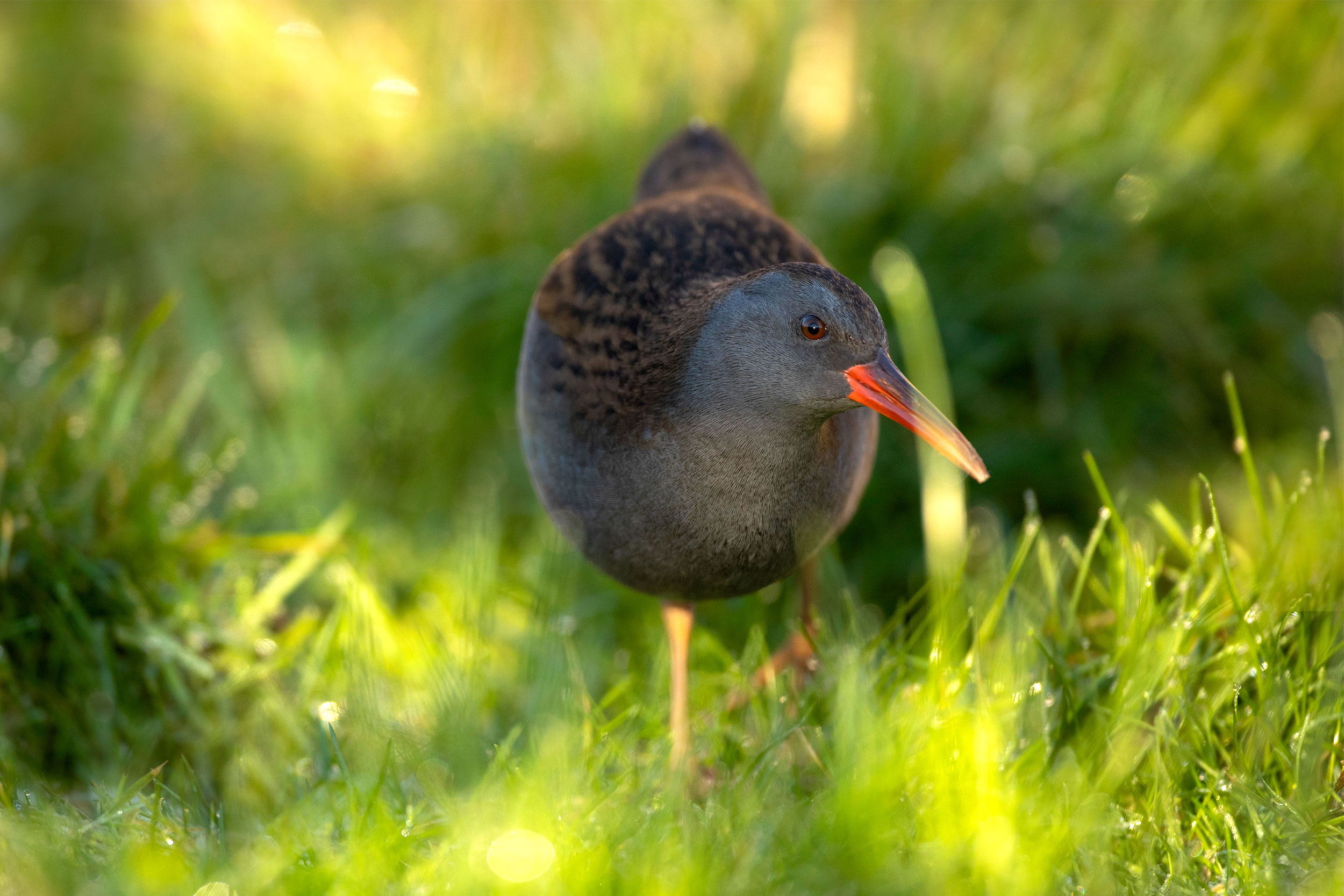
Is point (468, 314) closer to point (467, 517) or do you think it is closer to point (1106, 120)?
point (467, 517)

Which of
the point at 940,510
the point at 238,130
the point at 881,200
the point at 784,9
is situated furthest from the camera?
the point at 238,130

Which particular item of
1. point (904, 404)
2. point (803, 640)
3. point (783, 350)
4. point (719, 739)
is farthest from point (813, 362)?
point (803, 640)

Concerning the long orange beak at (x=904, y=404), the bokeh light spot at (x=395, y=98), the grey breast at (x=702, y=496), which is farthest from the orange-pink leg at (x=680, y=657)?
the bokeh light spot at (x=395, y=98)

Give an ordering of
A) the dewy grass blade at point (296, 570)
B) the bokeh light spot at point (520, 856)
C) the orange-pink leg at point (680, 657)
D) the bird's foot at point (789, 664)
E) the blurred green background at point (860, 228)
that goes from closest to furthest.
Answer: the bokeh light spot at point (520, 856)
the orange-pink leg at point (680, 657)
the bird's foot at point (789, 664)
the dewy grass blade at point (296, 570)
the blurred green background at point (860, 228)

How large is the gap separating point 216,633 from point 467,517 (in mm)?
947

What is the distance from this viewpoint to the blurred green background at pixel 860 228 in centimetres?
407

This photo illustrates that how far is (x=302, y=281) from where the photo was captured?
452 centimetres

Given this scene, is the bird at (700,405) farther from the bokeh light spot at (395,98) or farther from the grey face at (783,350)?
the bokeh light spot at (395,98)

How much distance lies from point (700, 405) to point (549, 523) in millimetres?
1488

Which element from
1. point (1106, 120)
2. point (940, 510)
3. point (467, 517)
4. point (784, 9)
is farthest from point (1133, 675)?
point (784, 9)

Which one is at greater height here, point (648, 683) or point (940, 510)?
point (940, 510)

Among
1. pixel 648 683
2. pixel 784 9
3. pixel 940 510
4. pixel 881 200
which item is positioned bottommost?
pixel 648 683

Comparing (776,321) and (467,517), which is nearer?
(776,321)

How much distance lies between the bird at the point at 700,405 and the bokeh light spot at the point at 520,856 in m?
0.48
